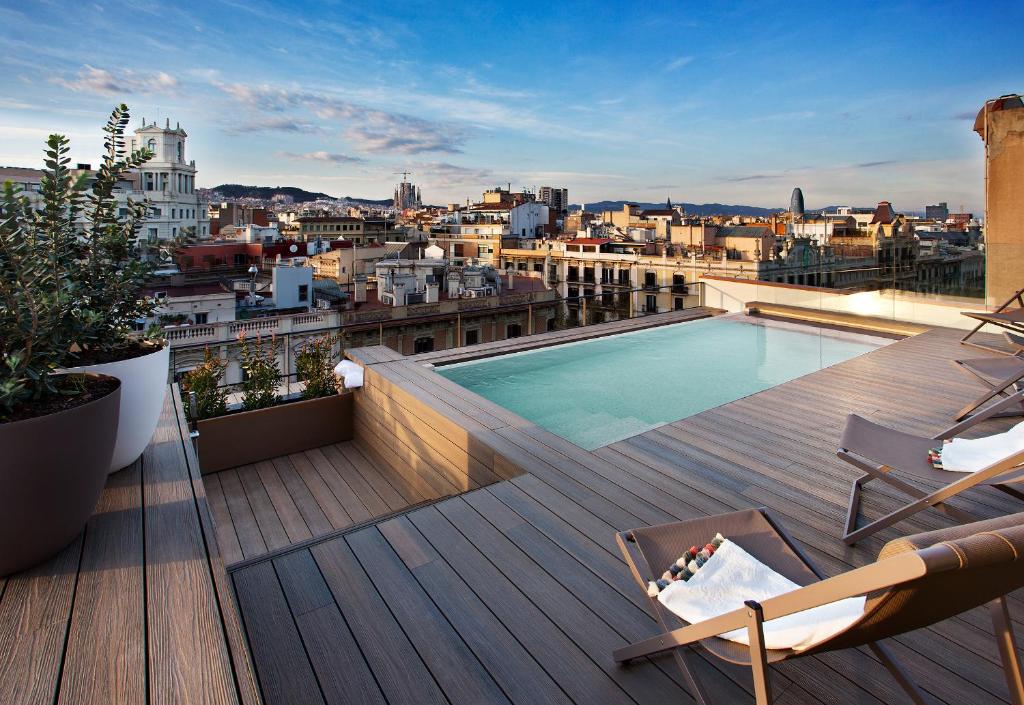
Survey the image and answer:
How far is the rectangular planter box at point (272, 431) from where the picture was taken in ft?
12.7

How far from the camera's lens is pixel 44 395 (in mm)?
1396

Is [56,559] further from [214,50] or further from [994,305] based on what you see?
[214,50]

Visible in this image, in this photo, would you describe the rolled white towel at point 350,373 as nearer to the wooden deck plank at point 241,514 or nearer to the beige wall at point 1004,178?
the wooden deck plank at point 241,514

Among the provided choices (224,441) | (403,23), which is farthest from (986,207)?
(403,23)

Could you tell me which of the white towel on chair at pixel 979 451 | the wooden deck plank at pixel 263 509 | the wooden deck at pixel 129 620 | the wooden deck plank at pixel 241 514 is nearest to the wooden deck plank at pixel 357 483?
the wooden deck plank at pixel 263 509

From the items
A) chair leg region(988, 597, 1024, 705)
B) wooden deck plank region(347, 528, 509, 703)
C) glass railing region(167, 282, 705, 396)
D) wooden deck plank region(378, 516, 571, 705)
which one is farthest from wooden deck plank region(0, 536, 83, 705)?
glass railing region(167, 282, 705, 396)

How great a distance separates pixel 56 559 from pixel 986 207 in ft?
32.7

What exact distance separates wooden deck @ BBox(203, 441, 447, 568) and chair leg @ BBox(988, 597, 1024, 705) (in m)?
2.51

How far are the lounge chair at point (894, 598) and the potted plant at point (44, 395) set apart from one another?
1.34 m

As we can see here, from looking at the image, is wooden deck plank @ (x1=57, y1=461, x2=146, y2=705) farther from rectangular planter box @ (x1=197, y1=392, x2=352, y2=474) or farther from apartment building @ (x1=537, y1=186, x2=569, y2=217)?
apartment building @ (x1=537, y1=186, x2=569, y2=217)

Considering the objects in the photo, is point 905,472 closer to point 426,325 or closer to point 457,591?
point 457,591

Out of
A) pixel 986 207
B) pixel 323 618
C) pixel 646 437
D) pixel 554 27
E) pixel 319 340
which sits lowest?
pixel 323 618

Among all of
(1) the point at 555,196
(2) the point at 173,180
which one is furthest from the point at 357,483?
(1) the point at 555,196

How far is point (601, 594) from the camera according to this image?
5.87 feet
